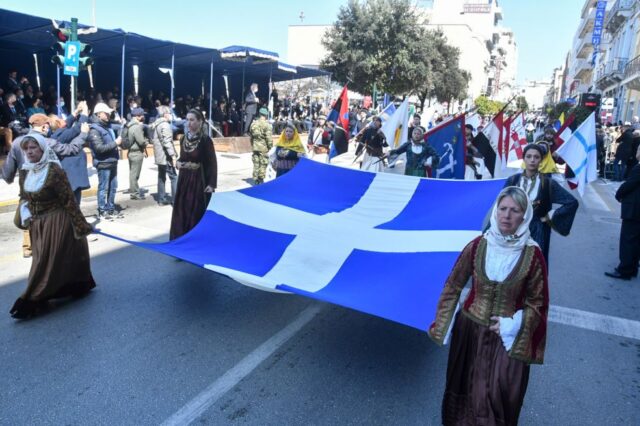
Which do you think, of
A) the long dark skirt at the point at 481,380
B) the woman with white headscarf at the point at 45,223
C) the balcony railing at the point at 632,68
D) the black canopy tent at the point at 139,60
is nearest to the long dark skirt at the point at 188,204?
the woman with white headscarf at the point at 45,223

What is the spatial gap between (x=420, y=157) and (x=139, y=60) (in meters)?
16.6

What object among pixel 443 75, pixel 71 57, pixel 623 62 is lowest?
pixel 71 57

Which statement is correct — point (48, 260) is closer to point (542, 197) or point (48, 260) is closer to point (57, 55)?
point (542, 197)

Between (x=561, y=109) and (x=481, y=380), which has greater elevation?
(x=561, y=109)

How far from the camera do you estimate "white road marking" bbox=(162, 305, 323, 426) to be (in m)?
3.29

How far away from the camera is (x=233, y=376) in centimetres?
377

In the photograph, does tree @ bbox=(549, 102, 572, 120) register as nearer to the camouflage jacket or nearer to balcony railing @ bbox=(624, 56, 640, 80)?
balcony railing @ bbox=(624, 56, 640, 80)

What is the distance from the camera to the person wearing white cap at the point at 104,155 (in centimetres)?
798

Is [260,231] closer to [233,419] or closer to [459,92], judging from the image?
[233,419]

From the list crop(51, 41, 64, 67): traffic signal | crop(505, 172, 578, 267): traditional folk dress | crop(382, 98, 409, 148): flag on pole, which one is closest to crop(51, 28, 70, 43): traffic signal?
crop(51, 41, 64, 67): traffic signal

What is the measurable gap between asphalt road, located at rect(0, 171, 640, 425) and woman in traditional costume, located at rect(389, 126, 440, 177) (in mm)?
2605

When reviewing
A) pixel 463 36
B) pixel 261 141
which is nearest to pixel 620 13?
pixel 463 36

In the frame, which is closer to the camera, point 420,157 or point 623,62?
point 420,157

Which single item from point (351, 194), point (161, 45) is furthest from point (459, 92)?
point (351, 194)
